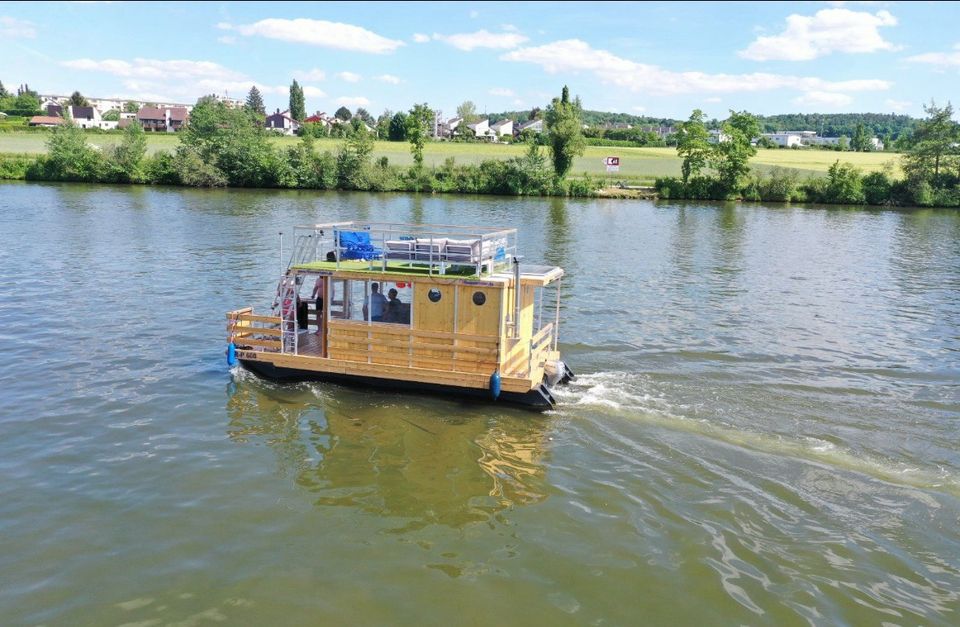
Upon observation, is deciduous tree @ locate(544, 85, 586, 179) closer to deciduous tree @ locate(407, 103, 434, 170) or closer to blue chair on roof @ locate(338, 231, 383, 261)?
deciduous tree @ locate(407, 103, 434, 170)

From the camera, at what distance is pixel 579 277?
113 feet

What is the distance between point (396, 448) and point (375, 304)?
13.5ft

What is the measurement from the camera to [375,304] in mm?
18125

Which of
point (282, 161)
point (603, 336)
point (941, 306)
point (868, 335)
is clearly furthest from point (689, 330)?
point (282, 161)

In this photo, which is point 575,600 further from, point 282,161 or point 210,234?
point 282,161

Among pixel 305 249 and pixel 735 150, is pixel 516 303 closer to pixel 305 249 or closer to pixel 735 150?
pixel 305 249

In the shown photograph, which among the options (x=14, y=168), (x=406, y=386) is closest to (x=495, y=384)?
(x=406, y=386)

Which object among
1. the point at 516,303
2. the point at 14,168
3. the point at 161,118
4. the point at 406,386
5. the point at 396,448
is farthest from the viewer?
the point at 161,118

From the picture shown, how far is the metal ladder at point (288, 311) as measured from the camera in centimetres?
1881

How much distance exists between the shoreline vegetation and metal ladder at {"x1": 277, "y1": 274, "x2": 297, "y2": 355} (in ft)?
212

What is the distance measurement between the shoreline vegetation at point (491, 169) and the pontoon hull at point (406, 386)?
213ft

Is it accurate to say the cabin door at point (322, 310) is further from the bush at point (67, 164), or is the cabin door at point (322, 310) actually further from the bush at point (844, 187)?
the bush at point (844, 187)

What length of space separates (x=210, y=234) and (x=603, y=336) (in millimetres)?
29576

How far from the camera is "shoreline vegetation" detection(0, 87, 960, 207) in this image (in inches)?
3132
